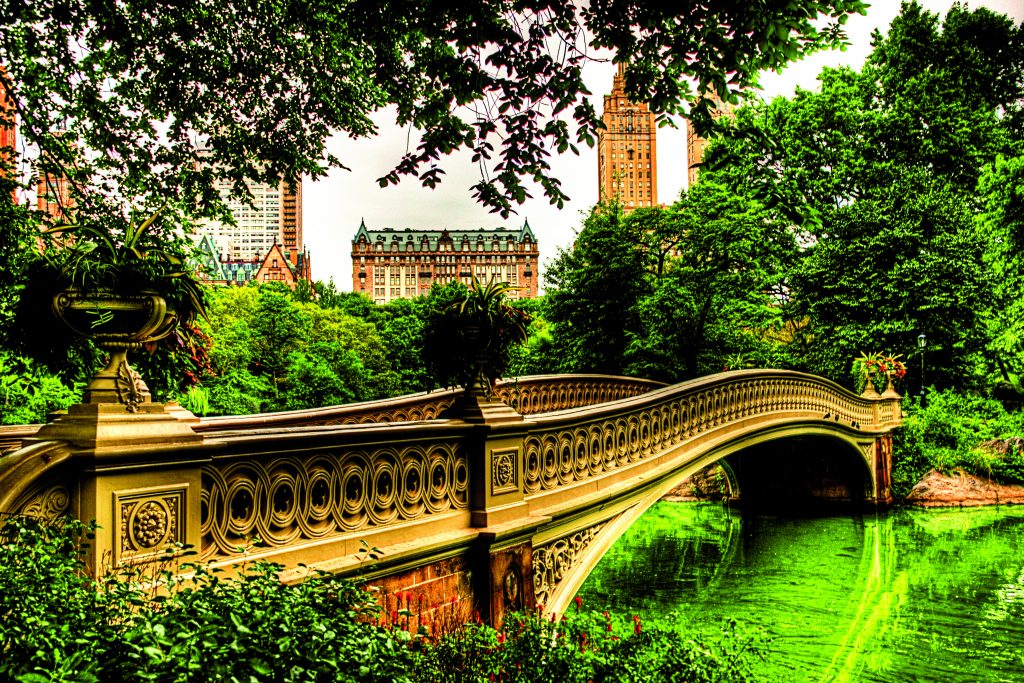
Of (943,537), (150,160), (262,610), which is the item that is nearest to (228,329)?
(150,160)

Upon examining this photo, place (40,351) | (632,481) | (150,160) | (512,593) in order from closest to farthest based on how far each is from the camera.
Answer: (40,351), (512,593), (632,481), (150,160)

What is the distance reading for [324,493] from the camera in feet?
15.7

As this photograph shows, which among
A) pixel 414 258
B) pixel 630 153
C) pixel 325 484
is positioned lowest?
pixel 325 484

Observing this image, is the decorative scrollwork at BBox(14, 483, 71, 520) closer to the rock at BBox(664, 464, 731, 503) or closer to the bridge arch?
the bridge arch

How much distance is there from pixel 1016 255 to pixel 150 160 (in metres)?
25.1

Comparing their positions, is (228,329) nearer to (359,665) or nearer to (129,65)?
(129,65)

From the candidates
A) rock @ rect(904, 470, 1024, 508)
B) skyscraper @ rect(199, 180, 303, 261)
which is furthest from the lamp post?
skyscraper @ rect(199, 180, 303, 261)

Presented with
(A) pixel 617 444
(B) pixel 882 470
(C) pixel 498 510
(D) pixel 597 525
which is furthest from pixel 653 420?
(B) pixel 882 470

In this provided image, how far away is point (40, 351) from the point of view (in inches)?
151

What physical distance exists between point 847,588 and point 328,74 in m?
12.3

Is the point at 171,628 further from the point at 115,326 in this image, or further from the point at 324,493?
the point at 324,493

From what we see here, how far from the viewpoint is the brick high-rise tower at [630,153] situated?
117 metres

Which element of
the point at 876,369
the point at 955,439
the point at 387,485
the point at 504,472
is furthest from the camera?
the point at 876,369

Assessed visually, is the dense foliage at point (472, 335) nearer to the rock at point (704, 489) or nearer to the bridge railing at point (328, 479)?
the bridge railing at point (328, 479)
